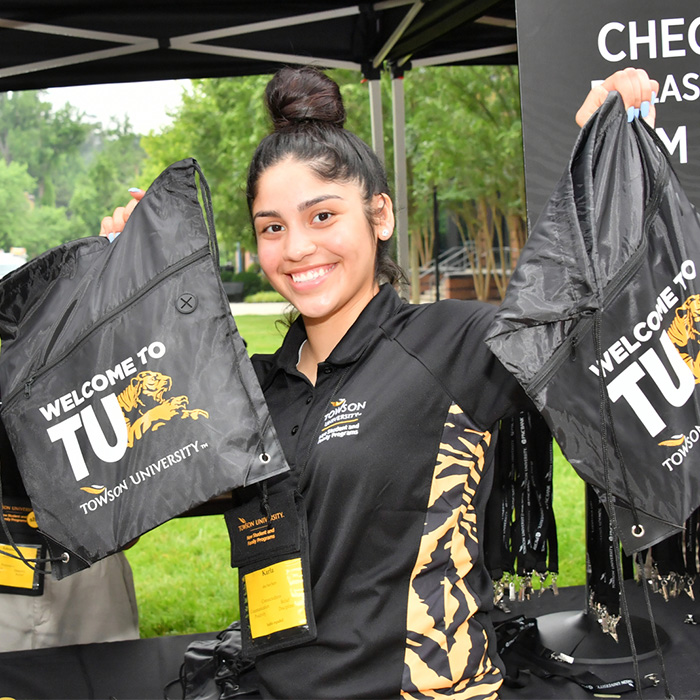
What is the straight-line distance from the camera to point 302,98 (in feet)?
4.85

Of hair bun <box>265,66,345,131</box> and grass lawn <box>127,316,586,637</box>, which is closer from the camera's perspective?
hair bun <box>265,66,345,131</box>

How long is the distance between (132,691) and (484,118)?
462 inches

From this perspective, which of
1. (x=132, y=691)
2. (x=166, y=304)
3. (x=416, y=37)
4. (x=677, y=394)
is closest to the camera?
(x=677, y=394)

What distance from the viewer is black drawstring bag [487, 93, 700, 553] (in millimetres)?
1231

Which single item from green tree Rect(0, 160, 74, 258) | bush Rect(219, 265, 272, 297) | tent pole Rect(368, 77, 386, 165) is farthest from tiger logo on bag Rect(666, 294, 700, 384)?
bush Rect(219, 265, 272, 297)

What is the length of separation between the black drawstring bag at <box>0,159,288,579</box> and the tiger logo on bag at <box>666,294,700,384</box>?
26.7 inches

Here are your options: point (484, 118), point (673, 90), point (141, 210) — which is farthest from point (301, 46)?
point (484, 118)

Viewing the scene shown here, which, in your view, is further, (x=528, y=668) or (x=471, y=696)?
(x=528, y=668)

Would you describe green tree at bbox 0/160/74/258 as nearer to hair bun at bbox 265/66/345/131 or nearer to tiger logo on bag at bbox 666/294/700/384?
hair bun at bbox 265/66/345/131

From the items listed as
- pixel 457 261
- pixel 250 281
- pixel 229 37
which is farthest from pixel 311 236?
pixel 457 261

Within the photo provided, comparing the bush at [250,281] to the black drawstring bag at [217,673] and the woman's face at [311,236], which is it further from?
the woman's face at [311,236]

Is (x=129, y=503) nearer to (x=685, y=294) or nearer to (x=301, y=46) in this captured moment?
(x=685, y=294)

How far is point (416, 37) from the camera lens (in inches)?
131

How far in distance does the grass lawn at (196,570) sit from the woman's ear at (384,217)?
86.7 inches
